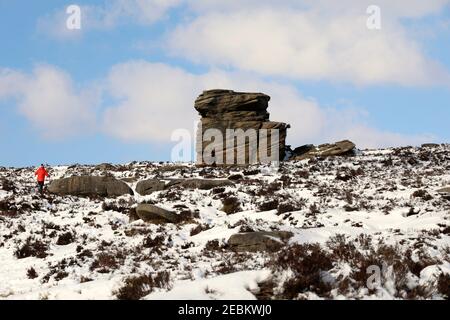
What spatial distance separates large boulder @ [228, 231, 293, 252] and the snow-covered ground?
28 centimetres

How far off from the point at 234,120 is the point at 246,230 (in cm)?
2595

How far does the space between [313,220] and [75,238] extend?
27.9 ft

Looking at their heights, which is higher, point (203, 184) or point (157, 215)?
point (203, 184)

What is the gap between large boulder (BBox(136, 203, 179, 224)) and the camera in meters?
18.4

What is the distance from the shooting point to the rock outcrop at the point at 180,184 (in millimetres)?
26203

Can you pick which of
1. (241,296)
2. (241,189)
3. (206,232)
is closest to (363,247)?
(241,296)

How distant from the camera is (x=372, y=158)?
3841 centimetres

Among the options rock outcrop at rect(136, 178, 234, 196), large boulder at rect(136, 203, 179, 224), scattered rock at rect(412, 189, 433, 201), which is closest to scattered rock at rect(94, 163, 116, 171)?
rock outcrop at rect(136, 178, 234, 196)

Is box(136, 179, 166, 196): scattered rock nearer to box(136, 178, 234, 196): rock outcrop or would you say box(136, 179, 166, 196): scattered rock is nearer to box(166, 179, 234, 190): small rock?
box(136, 178, 234, 196): rock outcrop

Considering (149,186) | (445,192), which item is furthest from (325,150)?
(445,192)

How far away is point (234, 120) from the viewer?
1597 inches

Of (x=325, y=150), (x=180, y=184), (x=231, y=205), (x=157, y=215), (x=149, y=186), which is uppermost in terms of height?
(x=325, y=150)

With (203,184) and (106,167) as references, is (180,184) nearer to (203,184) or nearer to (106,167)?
(203,184)
